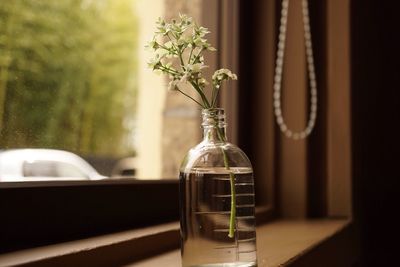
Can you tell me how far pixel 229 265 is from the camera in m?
0.65

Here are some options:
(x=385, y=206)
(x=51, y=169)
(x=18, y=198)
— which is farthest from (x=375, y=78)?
(x=18, y=198)

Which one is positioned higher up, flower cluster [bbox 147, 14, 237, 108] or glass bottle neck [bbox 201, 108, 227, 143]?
flower cluster [bbox 147, 14, 237, 108]

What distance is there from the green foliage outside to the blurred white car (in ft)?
0.05

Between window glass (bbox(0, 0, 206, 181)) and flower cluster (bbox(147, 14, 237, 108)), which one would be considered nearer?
flower cluster (bbox(147, 14, 237, 108))

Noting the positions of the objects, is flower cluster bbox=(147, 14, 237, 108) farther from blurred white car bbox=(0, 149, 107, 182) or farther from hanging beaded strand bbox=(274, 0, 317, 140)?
hanging beaded strand bbox=(274, 0, 317, 140)

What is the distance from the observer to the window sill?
2.06 feet

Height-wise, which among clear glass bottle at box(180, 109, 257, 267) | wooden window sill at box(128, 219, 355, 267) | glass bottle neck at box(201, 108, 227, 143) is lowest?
wooden window sill at box(128, 219, 355, 267)

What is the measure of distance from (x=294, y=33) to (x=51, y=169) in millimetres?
968

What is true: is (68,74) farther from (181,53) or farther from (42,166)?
(181,53)

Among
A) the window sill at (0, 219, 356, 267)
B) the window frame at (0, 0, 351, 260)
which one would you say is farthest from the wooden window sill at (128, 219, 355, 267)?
the window frame at (0, 0, 351, 260)

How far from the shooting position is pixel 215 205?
26.3 inches

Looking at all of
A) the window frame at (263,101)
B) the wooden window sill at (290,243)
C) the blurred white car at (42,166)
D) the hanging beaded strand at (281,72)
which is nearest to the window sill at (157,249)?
the wooden window sill at (290,243)

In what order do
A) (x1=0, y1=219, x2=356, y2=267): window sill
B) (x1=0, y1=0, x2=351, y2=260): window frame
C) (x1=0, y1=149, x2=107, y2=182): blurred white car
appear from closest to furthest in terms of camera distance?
(x1=0, y1=219, x2=356, y2=267): window sill → (x1=0, y1=149, x2=107, y2=182): blurred white car → (x1=0, y1=0, x2=351, y2=260): window frame

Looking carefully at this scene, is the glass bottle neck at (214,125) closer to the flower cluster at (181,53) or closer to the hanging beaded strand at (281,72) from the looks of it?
the flower cluster at (181,53)
